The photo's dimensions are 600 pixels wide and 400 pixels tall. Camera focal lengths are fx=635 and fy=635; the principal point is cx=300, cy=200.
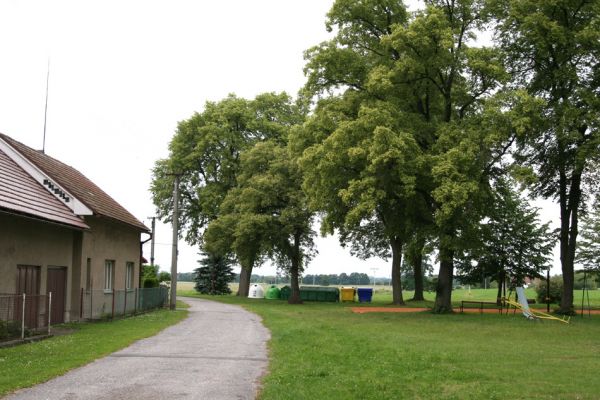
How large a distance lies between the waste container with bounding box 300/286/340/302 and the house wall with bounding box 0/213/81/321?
98.9 ft

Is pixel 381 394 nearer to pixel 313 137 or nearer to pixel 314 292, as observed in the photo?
pixel 313 137

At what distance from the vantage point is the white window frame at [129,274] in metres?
31.0

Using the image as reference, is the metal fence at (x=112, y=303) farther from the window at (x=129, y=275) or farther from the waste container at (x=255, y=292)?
the waste container at (x=255, y=292)

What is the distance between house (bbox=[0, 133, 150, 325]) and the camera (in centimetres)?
1864

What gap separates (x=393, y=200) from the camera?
29.9 metres

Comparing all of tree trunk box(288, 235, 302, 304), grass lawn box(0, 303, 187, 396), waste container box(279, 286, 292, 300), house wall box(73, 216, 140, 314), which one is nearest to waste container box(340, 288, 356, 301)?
tree trunk box(288, 235, 302, 304)

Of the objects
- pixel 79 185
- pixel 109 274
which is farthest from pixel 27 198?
pixel 109 274

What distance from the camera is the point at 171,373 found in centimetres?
1153

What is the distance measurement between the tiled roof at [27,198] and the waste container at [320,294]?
101 feet

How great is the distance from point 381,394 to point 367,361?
3.78m

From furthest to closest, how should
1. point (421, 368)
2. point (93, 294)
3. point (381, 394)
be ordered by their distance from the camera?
point (93, 294) < point (421, 368) < point (381, 394)

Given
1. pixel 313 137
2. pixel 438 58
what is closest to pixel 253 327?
pixel 313 137

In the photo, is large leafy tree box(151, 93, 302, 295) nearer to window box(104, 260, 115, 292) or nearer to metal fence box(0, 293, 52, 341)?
window box(104, 260, 115, 292)

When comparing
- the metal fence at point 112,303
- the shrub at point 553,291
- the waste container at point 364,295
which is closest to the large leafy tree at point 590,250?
the shrub at point 553,291
